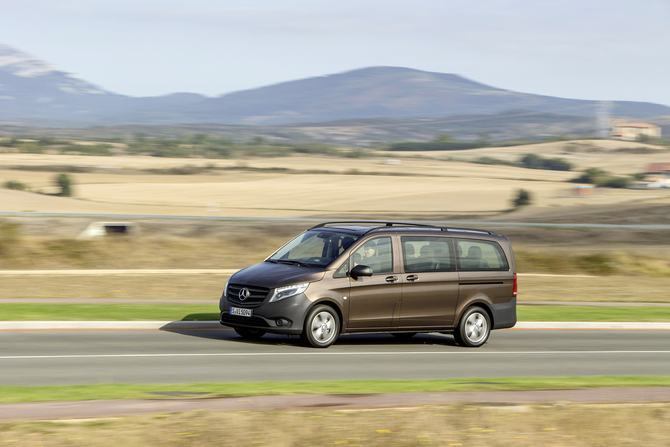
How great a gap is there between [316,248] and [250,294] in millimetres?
1419

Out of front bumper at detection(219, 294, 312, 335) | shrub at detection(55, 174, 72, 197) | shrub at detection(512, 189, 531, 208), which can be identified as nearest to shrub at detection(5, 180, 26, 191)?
shrub at detection(55, 174, 72, 197)

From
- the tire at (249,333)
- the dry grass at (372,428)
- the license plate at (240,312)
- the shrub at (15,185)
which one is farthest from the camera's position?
the shrub at (15,185)

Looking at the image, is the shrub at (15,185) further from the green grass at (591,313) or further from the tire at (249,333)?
the tire at (249,333)

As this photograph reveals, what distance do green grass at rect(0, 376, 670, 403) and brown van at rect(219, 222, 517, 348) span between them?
2.58 m

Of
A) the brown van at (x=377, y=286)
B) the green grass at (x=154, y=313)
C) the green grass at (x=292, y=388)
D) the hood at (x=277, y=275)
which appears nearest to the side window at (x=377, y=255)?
the brown van at (x=377, y=286)

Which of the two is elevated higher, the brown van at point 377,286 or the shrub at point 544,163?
the shrub at point 544,163

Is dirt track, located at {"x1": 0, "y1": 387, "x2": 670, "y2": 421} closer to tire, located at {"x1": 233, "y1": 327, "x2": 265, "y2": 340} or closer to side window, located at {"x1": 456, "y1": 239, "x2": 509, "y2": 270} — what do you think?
side window, located at {"x1": 456, "y1": 239, "x2": 509, "y2": 270}

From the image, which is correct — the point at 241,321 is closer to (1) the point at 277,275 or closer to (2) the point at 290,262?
(1) the point at 277,275

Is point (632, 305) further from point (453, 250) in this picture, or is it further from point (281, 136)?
point (281, 136)

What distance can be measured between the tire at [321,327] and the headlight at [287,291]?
0.38m

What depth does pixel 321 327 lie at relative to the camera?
11898 mm

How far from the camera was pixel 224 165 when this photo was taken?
105 meters

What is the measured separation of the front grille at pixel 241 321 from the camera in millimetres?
11670

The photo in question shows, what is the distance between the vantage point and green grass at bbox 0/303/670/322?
14.8 metres
